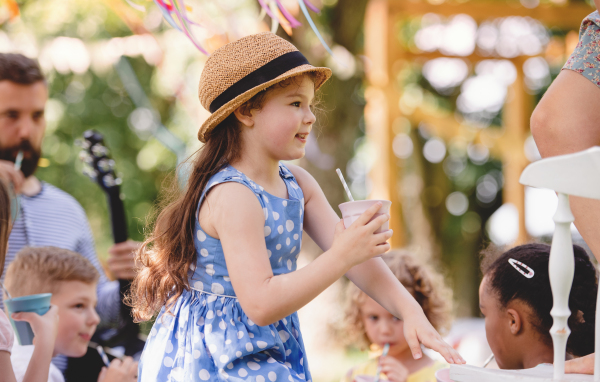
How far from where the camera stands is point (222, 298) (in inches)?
66.5

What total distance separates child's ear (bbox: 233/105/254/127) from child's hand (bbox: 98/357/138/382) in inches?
49.7

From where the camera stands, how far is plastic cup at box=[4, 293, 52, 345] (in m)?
2.06

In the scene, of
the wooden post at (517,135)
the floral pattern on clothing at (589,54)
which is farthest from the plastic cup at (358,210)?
the wooden post at (517,135)

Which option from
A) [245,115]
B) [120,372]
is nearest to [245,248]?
[245,115]

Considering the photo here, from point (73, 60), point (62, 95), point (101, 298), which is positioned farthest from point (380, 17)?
point (62, 95)

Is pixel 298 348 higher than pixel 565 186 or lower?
lower

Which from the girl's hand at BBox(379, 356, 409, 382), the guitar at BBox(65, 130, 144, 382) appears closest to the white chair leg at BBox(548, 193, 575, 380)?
the girl's hand at BBox(379, 356, 409, 382)

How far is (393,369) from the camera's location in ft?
8.00

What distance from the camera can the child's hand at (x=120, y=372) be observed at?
2406 millimetres

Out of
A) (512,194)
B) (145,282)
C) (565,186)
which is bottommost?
(512,194)

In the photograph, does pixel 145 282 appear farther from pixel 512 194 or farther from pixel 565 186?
pixel 512 194

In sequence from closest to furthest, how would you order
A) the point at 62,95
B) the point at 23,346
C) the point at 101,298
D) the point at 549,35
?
the point at 23,346
the point at 101,298
the point at 62,95
the point at 549,35

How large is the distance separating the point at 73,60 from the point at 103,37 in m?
3.81

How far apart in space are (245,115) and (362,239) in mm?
537
